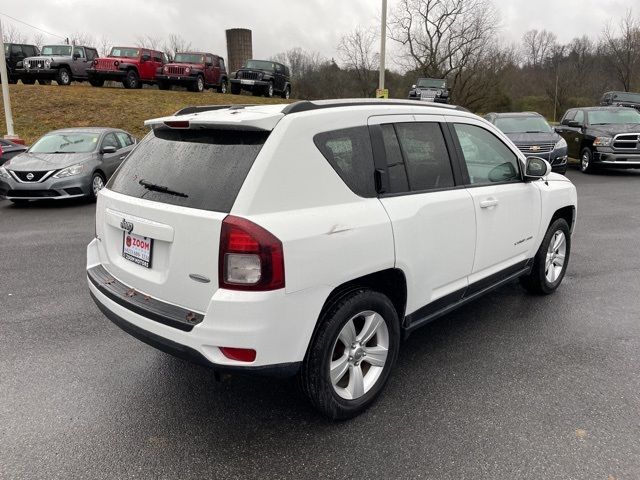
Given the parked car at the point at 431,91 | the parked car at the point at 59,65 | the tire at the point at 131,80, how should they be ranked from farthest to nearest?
the parked car at the point at 431,91 < the tire at the point at 131,80 < the parked car at the point at 59,65

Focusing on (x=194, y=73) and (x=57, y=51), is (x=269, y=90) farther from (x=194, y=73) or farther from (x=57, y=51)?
(x=57, y=51)

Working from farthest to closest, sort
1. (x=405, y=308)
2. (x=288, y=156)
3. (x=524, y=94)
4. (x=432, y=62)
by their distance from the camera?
(x=524, y=94) → (x=432, y=62) → (x=405, y=308) → (x=288, y=156)

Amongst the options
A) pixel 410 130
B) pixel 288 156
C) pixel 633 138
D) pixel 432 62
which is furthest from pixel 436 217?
pixel 432 62

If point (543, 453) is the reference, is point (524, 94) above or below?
above

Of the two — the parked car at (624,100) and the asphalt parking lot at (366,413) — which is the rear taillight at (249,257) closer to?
the asphalt parking lot at (366,413)

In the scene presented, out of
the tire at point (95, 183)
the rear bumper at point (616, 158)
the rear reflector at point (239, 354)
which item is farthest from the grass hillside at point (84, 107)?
the rear reflector at point (239, 354)

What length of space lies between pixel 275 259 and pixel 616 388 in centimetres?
242

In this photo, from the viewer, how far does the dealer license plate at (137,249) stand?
2.74 metres

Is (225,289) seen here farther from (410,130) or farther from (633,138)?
(633,138)

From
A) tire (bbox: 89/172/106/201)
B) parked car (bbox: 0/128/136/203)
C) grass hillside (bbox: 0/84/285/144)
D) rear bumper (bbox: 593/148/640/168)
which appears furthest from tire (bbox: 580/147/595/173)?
grass hillside (bbox: 0/84/285/144)

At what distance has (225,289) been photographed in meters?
2.41

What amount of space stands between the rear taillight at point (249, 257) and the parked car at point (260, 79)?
2526 cm

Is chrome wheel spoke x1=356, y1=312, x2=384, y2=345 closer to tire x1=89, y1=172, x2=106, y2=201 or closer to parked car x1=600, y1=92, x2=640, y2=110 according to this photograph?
tire x1=89, y1=172, x2=106, y2=201

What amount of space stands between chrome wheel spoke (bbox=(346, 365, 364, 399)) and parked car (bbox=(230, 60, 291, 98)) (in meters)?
25.1
